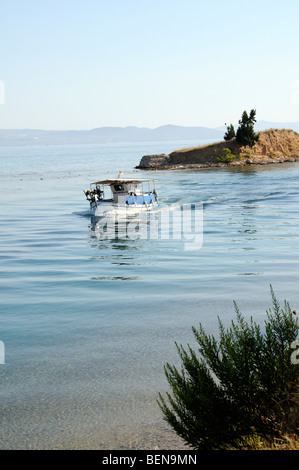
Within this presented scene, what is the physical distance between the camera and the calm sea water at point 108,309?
32.3 ft

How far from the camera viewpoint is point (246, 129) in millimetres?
103938

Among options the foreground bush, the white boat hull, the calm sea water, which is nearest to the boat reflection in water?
the white boat hull

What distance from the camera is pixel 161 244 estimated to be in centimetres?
3334

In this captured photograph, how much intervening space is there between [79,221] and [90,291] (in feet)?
85.5

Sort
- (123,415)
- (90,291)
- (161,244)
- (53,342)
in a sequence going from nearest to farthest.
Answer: (123,415) < (53,342) < (90,291) < (161,244)

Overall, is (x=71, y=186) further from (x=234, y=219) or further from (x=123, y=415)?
(x=123, y=415)

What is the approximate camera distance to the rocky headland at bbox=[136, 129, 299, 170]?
342 feet

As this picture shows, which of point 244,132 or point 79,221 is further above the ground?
point 244,132

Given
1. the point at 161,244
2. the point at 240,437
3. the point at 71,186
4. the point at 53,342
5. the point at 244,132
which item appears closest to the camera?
the point at 240,437

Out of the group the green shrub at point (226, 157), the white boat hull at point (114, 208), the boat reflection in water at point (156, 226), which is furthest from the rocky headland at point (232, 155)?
the white boat hull at point (114, 208)

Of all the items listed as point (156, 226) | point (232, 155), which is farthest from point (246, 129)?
point (156, 226)

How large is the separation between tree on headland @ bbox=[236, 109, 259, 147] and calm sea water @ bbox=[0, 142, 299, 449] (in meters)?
63.3

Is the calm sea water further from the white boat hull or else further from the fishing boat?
the fishing boat
